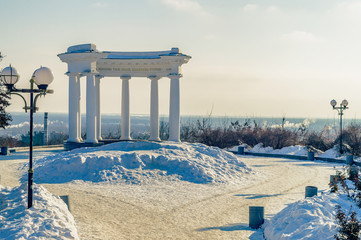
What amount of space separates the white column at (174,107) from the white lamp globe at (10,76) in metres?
21.3

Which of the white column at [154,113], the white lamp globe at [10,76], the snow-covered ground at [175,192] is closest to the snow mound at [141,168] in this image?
the snow-covered ground at [175,192]

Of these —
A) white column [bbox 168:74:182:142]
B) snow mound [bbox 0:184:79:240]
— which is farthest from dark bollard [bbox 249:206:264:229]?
white column [bbox 168:74:182:142]

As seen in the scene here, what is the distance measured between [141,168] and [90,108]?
12.1 meters

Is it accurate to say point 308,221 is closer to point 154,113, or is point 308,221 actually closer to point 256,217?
point 256,217

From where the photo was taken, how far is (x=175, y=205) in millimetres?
16312

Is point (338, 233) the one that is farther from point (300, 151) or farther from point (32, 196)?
point (300, 151)

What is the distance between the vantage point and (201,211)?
15516 mm

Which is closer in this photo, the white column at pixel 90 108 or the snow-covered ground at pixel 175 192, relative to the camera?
the snow-covered ground at pixel 175 192

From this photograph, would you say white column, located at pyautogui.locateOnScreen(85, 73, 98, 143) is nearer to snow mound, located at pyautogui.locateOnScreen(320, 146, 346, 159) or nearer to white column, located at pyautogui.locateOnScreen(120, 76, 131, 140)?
white column, located at pyautogui.locateOnScreen(120, 76, 131, 140)

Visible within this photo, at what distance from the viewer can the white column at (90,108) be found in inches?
1297

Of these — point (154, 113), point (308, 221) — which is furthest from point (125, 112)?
point (308, 221)

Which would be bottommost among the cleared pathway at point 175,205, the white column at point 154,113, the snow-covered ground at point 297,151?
the cleared pathway at point 175,205

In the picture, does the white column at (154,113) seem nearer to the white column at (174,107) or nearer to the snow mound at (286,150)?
the white column at (174,107)

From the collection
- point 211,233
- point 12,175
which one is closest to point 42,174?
point 12,175
